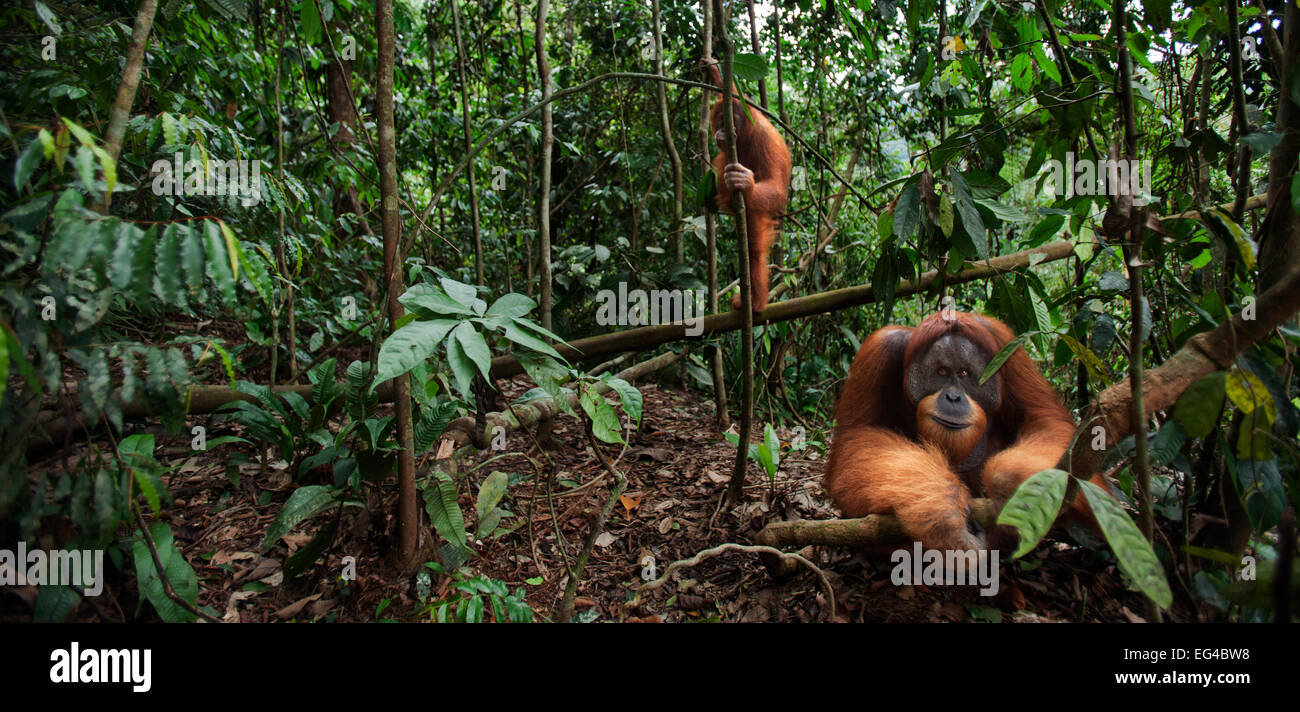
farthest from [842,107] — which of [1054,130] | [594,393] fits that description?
[594,393]

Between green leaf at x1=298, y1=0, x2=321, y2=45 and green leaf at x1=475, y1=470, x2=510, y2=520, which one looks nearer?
green leaf at x1=475, y1=470, x2=510, y2=520

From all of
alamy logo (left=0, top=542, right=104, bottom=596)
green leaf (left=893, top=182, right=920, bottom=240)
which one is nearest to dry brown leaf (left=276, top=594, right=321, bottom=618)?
alamy logo (left=0, top=542, right=104, bottom=596)

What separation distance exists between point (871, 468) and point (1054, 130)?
1597mm

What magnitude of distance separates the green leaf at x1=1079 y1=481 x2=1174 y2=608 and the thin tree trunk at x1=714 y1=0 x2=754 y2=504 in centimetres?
161

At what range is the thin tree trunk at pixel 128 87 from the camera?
1782mm

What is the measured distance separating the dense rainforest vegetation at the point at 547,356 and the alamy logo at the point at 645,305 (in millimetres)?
29

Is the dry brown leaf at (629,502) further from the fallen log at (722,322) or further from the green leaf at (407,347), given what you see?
the green leaf at (407,347)

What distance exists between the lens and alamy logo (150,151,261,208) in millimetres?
2449

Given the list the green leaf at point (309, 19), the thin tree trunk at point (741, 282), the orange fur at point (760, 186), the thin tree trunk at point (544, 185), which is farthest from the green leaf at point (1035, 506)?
the green leaf at point (309, 19)

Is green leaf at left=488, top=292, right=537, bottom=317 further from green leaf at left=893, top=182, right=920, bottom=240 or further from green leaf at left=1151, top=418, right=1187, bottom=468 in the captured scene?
green leaf at left=1151, top=418, right=1187, bottom=468

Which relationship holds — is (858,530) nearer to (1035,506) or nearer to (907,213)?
(1035,506)
